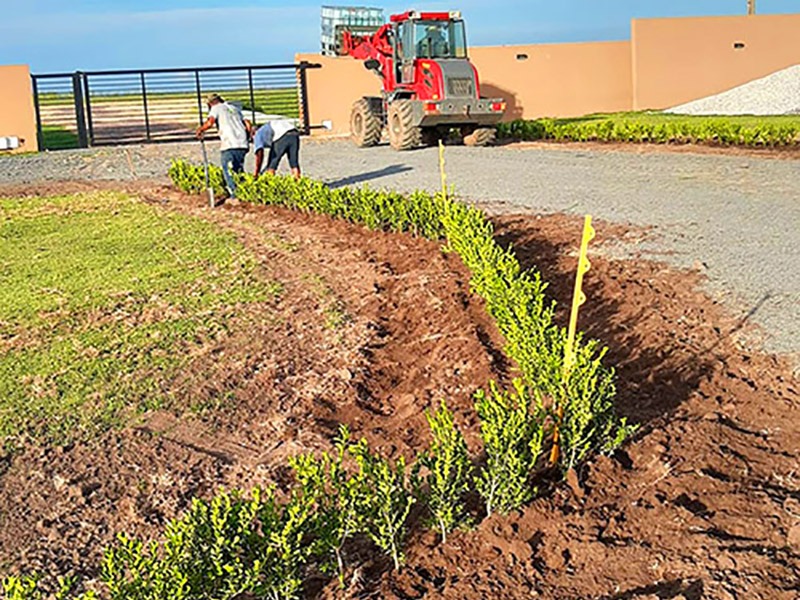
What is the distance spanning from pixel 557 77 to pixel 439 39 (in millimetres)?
8847

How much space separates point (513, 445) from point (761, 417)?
1.70 m

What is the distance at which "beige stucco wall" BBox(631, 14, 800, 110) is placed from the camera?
89.5 ft

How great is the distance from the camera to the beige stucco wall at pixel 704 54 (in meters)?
27.3

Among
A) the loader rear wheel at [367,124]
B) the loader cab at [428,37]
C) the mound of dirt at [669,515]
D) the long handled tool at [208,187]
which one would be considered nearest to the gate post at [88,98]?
the loader rear wheel at [367,124]

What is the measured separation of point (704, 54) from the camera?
27641 mm

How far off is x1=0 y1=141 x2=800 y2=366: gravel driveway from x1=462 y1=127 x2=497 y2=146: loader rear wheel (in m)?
0.54

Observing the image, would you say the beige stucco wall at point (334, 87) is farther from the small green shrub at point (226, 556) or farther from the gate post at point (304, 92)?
the small green shrub at point (226, 556)

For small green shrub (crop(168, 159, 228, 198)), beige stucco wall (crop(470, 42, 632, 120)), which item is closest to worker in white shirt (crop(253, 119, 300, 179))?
small green shrub (crop(168, 159, 228, 198))

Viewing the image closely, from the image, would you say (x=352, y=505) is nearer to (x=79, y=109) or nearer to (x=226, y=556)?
(x=226, y=556)

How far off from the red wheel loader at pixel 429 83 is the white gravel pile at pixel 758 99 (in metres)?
8.21

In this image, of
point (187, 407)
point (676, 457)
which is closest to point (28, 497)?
point (187, 407)

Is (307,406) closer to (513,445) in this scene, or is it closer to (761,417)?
(513,445)

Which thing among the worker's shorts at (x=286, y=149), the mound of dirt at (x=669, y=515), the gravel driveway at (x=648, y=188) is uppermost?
the worker's shorts at (x=286, y=149)

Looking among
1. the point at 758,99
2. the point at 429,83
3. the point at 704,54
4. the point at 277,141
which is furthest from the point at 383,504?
the point at 704,54
